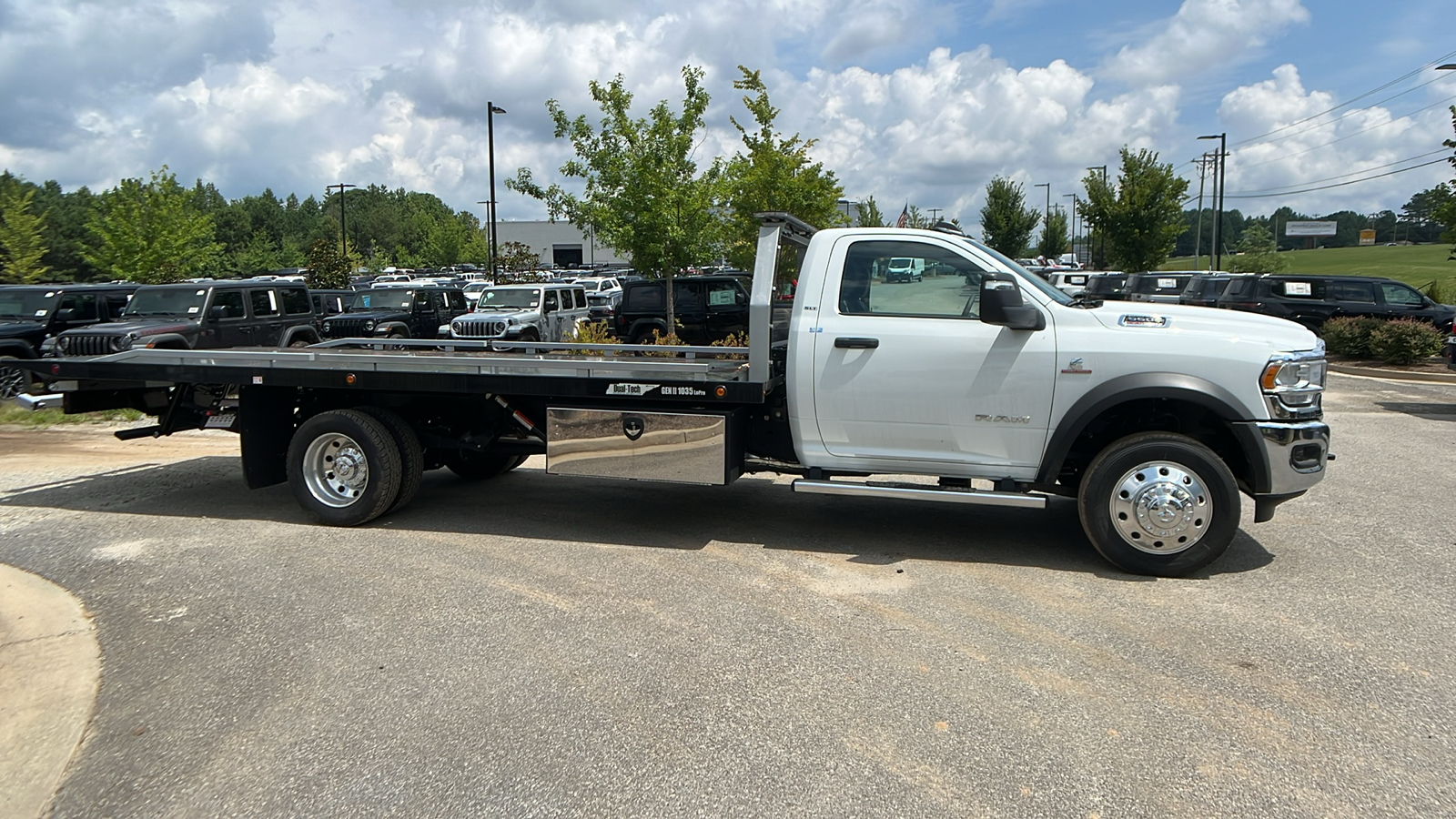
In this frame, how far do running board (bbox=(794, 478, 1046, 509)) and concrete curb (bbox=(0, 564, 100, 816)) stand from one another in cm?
400

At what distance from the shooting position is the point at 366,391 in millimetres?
7488

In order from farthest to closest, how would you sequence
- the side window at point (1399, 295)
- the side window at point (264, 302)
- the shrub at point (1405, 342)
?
the side window at point (1399, 295) → the shrub at point (1405, 342) → the side window at point (264, 302)

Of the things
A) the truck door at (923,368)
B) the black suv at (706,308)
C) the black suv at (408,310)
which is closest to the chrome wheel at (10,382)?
the black suv at (408,310)

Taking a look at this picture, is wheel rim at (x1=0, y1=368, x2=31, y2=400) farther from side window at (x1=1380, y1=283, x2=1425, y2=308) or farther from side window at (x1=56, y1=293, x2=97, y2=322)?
side window at (x1=1380, y1=283, x2=1425, y2=308)

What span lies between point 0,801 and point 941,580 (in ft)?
15.1

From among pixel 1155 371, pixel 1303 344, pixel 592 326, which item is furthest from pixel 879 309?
pixel 592 326

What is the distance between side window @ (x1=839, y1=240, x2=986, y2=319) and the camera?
20.5ft

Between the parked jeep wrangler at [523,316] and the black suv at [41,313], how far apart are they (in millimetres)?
6027

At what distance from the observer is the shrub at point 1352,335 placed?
18984 millimetres

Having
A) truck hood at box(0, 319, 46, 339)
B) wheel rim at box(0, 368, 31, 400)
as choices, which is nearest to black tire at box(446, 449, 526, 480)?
wheel rim at box(0, 368, 31, 400)

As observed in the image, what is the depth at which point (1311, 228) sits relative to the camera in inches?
5846

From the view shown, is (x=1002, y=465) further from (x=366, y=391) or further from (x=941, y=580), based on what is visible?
(x=366, y=391)

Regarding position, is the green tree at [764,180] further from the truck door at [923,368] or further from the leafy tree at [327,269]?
the leafy tree at [327,269]

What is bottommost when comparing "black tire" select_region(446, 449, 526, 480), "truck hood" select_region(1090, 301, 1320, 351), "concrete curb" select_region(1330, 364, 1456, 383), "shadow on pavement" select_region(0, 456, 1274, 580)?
"shadow on pavement" select_region(0, 456, 1274, 580)
